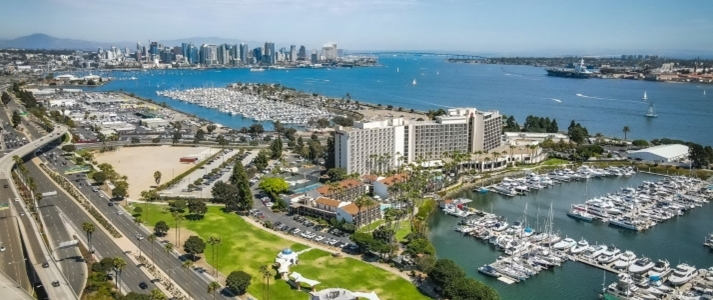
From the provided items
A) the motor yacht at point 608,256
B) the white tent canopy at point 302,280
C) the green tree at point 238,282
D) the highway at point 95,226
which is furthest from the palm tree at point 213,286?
the motor yacht at point 608,256

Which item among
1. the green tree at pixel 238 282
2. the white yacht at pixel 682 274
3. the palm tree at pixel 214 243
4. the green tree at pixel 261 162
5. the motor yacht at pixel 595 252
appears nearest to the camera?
the green tree at pixel 238 282

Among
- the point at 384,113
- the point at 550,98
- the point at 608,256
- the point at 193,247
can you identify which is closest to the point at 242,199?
the point at 193,247

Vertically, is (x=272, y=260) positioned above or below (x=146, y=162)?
below

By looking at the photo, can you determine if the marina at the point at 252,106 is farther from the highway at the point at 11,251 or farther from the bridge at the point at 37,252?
the highway at the point at 11,251

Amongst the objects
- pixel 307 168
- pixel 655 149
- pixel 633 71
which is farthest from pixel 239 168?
pixel 633 71

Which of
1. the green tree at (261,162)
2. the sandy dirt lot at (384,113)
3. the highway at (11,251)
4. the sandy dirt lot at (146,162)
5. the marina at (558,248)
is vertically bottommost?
the marina at (558,248)

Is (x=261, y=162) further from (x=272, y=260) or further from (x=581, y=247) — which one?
(x=581, y=247)

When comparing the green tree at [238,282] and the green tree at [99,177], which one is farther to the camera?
the green tree at [99,177]
